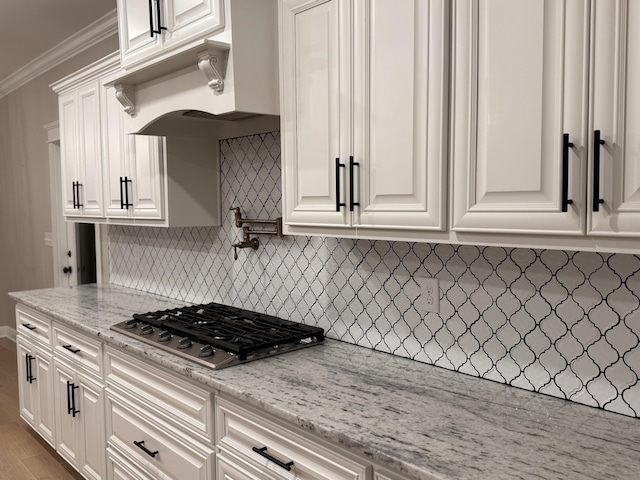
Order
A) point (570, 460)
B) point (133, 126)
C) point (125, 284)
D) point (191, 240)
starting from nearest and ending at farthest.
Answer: point (570, 460) → point (133, 126) → point (191, 240) → point (125, 284)

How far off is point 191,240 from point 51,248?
101 inches

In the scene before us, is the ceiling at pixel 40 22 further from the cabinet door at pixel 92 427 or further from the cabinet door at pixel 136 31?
the cabinet door at pixel 92 427

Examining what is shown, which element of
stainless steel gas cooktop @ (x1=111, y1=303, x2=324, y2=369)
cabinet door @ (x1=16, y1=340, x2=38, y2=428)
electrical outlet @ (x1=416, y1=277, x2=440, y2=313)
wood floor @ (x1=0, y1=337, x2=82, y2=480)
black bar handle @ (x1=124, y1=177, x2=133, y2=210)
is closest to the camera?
electrical outlet @ (x1=416, y1=277, x2=440, y2=313)

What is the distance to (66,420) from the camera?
300 centimetres

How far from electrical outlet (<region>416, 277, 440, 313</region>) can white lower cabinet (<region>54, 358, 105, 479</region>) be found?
5.47ft

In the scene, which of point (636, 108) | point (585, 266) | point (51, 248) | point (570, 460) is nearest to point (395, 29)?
point (636, 108)

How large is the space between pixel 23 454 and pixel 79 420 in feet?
2.88

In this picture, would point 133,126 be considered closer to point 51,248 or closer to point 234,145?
point 234,145

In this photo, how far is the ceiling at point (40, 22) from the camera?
349 centimetres

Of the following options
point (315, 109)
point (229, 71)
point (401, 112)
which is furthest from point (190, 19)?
point (401, 112)

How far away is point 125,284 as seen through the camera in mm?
3859

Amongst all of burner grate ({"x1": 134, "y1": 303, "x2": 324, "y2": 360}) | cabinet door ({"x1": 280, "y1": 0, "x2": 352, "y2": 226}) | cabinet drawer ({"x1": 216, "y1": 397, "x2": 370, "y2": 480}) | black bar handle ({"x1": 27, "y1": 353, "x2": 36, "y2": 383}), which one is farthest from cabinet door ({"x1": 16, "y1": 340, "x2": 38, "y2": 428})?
cabinet door ({"x1": 280, "y1": 0, "x2": 352, "y2": 226})

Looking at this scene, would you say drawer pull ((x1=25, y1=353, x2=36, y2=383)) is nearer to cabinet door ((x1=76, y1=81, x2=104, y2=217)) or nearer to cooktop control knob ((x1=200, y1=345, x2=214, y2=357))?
cabinet door ((x1=76, y1=81, x2=104, y2=217))

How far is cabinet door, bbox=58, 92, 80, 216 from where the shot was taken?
3527 mm
